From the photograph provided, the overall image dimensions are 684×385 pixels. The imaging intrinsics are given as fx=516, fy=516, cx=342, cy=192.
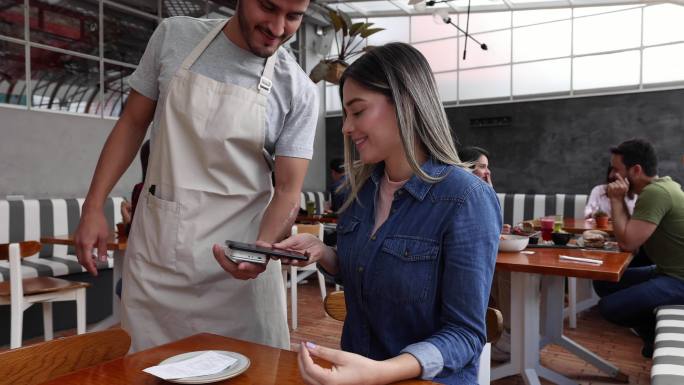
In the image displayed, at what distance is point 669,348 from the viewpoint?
2037 millimetres

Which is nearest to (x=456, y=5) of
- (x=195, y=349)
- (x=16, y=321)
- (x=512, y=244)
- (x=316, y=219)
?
(x=316, y=219)

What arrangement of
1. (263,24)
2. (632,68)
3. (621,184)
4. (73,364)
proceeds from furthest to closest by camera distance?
1. (632,68)
2. (621,184)
3. (263,24)
4. (73,364)

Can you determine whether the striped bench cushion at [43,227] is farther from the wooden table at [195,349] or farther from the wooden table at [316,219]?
the wooden table at [195,349]

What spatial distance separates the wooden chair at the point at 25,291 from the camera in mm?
2674

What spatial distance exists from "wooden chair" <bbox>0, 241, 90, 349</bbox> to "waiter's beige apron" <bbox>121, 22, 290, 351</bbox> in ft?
5.46

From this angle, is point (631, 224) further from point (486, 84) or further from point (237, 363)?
point (486, 84)

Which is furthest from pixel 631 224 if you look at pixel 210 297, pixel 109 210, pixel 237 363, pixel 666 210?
pixel 109 210

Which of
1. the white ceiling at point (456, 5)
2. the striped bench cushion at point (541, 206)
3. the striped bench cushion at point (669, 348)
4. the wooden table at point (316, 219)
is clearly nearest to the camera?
the striped bench cushion at point (669, 348)

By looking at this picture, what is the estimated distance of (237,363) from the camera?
90cm

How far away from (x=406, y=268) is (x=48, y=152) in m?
5.55

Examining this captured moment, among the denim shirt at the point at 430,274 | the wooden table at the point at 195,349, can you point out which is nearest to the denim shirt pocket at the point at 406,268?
the denim shirt at the point at 430,274

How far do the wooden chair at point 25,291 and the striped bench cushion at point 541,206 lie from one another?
200 inches

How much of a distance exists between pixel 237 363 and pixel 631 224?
260 centimetres

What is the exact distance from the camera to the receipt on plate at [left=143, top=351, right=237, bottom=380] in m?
0.83
